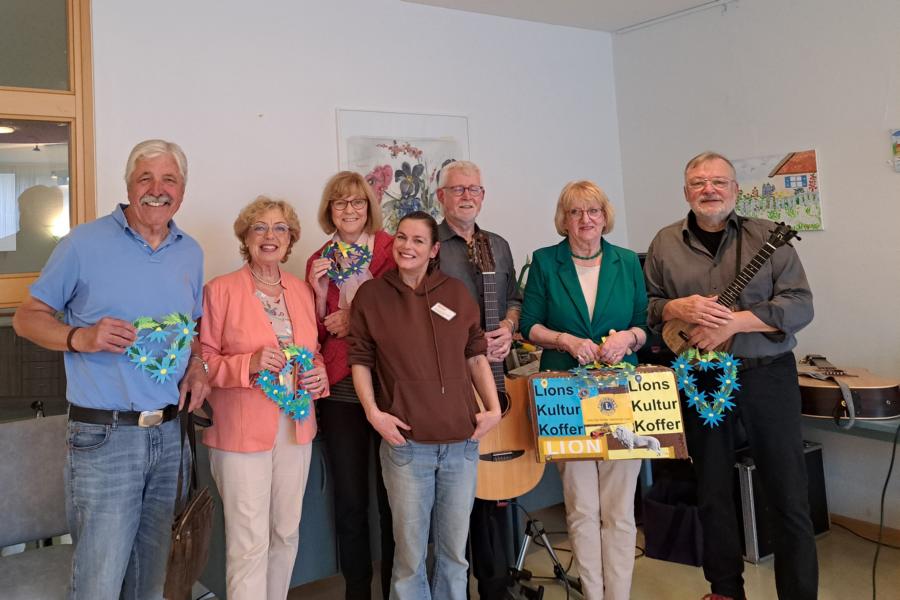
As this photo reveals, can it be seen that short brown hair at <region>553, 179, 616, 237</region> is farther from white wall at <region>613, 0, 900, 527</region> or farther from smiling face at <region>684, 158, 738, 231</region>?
white wall at <region>613, 0, 900, 527</region>

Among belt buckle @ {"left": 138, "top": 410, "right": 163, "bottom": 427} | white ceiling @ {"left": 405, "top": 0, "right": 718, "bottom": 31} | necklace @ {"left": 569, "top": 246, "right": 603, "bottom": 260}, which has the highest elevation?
white ceiling @ {"left": 405, "top": 0, "right": 718, "bottom": 31}

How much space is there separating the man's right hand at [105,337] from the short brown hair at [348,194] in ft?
3.23

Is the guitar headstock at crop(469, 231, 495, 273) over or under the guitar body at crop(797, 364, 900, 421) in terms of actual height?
over

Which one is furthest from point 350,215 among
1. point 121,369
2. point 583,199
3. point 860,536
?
point 860,536

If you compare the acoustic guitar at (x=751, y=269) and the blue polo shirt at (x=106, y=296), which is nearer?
the blue polo shirt at (x=106, y=296)

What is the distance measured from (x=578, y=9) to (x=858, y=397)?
278cm

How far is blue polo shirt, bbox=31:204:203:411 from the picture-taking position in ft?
6.18

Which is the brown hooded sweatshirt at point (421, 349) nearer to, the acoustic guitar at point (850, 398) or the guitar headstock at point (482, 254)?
the guitar headstock at point (482, 254)

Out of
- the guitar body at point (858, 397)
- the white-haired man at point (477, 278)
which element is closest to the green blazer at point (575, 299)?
the white-haired man at point (477, 278)

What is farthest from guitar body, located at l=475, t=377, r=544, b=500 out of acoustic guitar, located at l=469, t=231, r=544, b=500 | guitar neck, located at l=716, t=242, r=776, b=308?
guitar neck, located at l=716, t=242, r=776, b=308

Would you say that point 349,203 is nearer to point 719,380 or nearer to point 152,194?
point 152,194

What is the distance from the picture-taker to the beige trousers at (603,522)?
98.3 inches

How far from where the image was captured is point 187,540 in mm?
1923

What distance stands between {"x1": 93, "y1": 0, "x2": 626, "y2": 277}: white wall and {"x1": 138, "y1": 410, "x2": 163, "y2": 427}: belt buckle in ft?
4.69
